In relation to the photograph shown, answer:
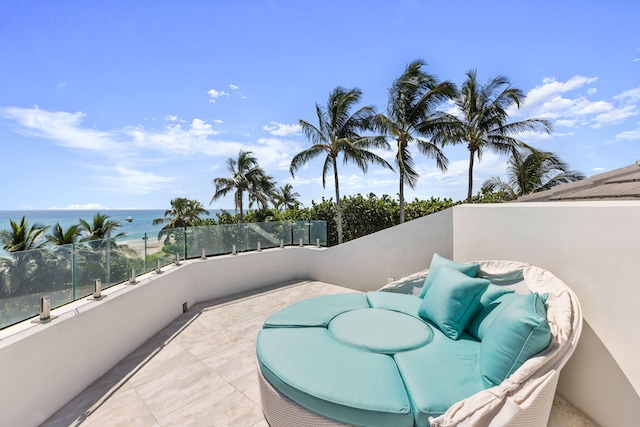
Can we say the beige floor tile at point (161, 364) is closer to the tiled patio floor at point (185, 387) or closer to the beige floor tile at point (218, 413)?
the tiled patio floor at point (185, 387)

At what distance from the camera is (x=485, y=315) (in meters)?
2.44

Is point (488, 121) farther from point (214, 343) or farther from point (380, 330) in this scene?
point (214, 343)

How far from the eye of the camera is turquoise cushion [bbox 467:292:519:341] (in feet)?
7.63

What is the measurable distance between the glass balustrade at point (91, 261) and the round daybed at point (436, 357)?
2.30 metres

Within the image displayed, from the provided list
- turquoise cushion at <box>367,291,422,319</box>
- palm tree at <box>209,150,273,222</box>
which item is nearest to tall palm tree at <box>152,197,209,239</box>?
palm tree at <box>209,150,273,222</box>

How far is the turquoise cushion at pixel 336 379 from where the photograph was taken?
1568 millimetres

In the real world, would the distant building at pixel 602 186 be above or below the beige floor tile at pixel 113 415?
above

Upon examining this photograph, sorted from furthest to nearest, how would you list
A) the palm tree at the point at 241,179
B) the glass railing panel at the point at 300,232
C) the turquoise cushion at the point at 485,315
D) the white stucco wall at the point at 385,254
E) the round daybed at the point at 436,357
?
the palm tree at the point at 241,179, the glass railing panel at the point at 300,232, the white stucco wall at the point at 385,254, the turquoise cushion at the point at 485,315, the round daybed at the point at 436,357

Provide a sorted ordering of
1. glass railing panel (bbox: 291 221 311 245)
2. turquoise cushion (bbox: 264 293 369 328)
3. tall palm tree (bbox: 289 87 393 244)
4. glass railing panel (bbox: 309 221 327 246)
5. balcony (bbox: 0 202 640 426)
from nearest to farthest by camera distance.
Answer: balcony (bbox: 0 202 640 426), turquoise cushion (bbox: 264 293 369 328), glass railing panel (bbox: 291 221 311 245), glass railing panel (bbox: 309 221 327 246), tall palm tree (bbox: 289 87 393 244)

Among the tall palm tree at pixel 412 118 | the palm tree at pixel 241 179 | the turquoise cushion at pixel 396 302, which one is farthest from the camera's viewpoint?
the palm tree at pixel 241 179

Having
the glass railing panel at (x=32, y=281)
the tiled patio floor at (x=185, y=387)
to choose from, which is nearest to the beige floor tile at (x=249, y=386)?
the tiled patio floor at (x=185, y=387)

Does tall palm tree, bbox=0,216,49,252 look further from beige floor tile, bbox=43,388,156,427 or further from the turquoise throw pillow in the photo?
the turquoise throw pillow

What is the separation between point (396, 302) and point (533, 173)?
1149 centimetres

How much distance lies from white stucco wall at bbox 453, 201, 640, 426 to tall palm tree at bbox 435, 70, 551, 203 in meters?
8.21
